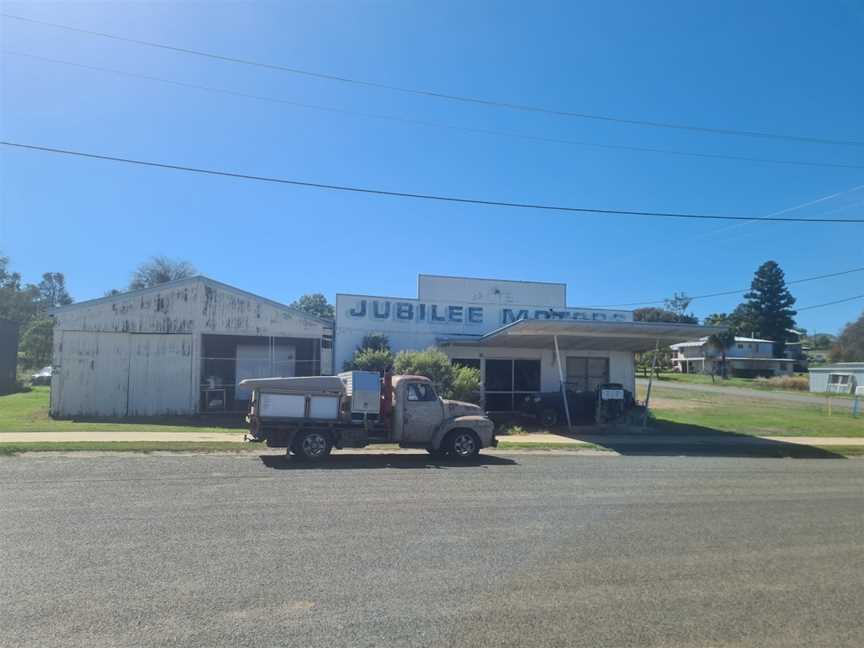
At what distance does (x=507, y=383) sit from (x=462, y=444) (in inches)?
488

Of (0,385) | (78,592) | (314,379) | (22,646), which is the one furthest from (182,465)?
(0,385)

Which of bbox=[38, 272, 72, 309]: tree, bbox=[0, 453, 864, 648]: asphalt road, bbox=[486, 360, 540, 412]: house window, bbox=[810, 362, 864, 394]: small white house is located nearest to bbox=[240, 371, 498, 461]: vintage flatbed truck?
bbox=[0, 453, 864, 648]: asphalt road

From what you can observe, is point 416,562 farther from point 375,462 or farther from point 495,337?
point 495,337

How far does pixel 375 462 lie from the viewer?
14.4 meters

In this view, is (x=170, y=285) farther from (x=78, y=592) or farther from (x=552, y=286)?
(x=78, y=592)

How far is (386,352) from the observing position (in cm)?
2417

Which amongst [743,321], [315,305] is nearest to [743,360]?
[743,321]

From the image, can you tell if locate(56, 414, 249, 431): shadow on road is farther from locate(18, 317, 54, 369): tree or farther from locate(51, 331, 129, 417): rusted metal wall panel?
locate(18, 317, 54, 369): tree

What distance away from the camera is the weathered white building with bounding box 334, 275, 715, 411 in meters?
26.1

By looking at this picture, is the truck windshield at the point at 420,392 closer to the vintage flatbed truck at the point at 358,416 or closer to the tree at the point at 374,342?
the vintage flatbed truck at the point at 358,416

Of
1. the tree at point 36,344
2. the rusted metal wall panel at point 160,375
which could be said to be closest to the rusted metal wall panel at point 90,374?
the rusted metal wall panel at point 160,375

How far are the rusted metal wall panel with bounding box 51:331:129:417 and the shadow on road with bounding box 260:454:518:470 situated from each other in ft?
36.5

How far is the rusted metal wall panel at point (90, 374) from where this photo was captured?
74.3ft

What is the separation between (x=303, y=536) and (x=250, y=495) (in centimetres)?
269
